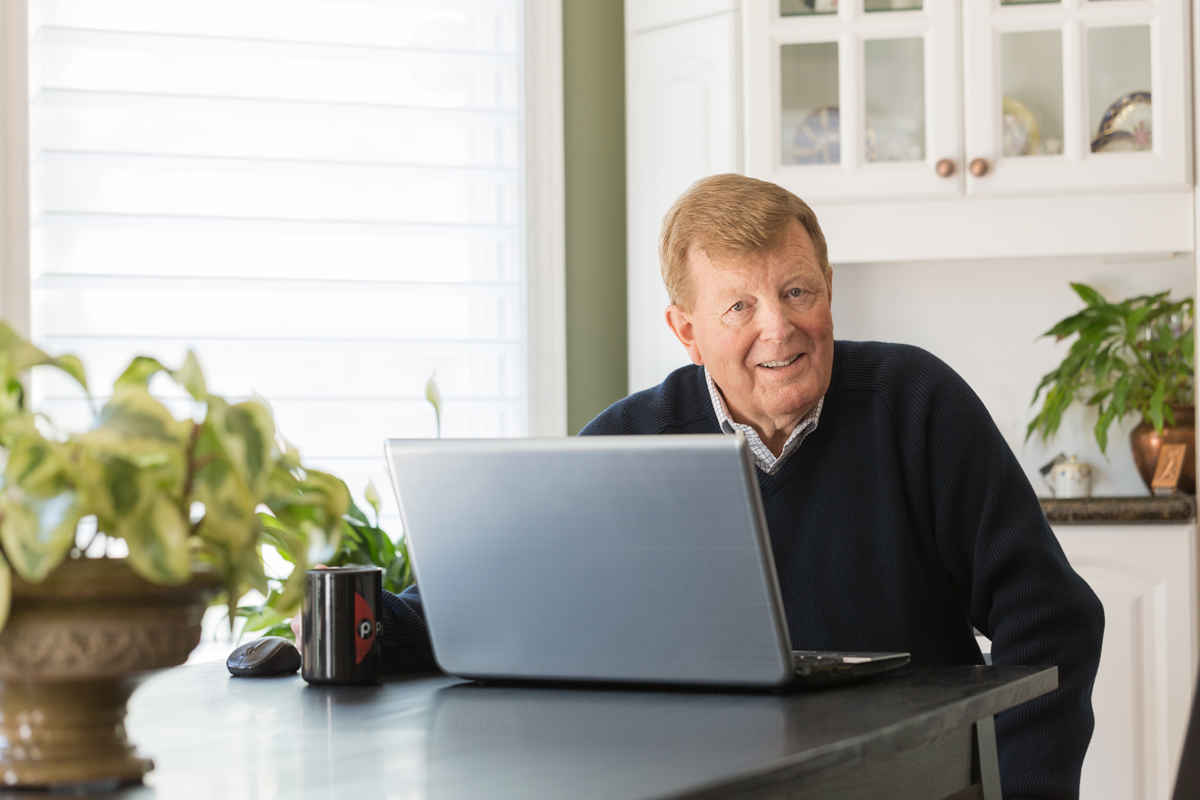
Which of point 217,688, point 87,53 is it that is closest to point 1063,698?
point 217,688

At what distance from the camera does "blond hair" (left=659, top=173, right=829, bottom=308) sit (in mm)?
1862

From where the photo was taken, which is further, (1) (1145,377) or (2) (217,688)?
(1) (1145,377)

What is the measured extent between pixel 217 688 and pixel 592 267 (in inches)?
93.8

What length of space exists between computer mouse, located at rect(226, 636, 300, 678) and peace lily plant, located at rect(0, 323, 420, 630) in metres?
0.58

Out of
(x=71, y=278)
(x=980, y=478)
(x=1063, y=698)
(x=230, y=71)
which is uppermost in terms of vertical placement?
(x=230, y=71)

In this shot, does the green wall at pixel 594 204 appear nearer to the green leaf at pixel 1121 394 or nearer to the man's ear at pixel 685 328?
the green leaf at pixel 1121 394

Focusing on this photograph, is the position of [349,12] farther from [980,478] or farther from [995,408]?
[980,478]

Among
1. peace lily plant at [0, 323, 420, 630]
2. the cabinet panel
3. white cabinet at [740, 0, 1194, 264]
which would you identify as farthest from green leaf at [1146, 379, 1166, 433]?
peace lily plant at [0, 323, 420, 630]

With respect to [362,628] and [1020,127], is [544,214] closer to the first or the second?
[1020,127]

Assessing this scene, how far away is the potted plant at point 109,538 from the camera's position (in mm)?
865

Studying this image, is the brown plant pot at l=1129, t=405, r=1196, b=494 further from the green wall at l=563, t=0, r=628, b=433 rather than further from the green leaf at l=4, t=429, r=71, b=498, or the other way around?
the green leaf at l=4, t=429, r=71, b=498

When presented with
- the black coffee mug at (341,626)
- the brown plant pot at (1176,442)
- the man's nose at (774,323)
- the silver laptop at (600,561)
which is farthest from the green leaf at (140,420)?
the brown plant pot at (1176,442)

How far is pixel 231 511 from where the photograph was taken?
927 mm

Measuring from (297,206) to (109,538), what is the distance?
2.56 m
